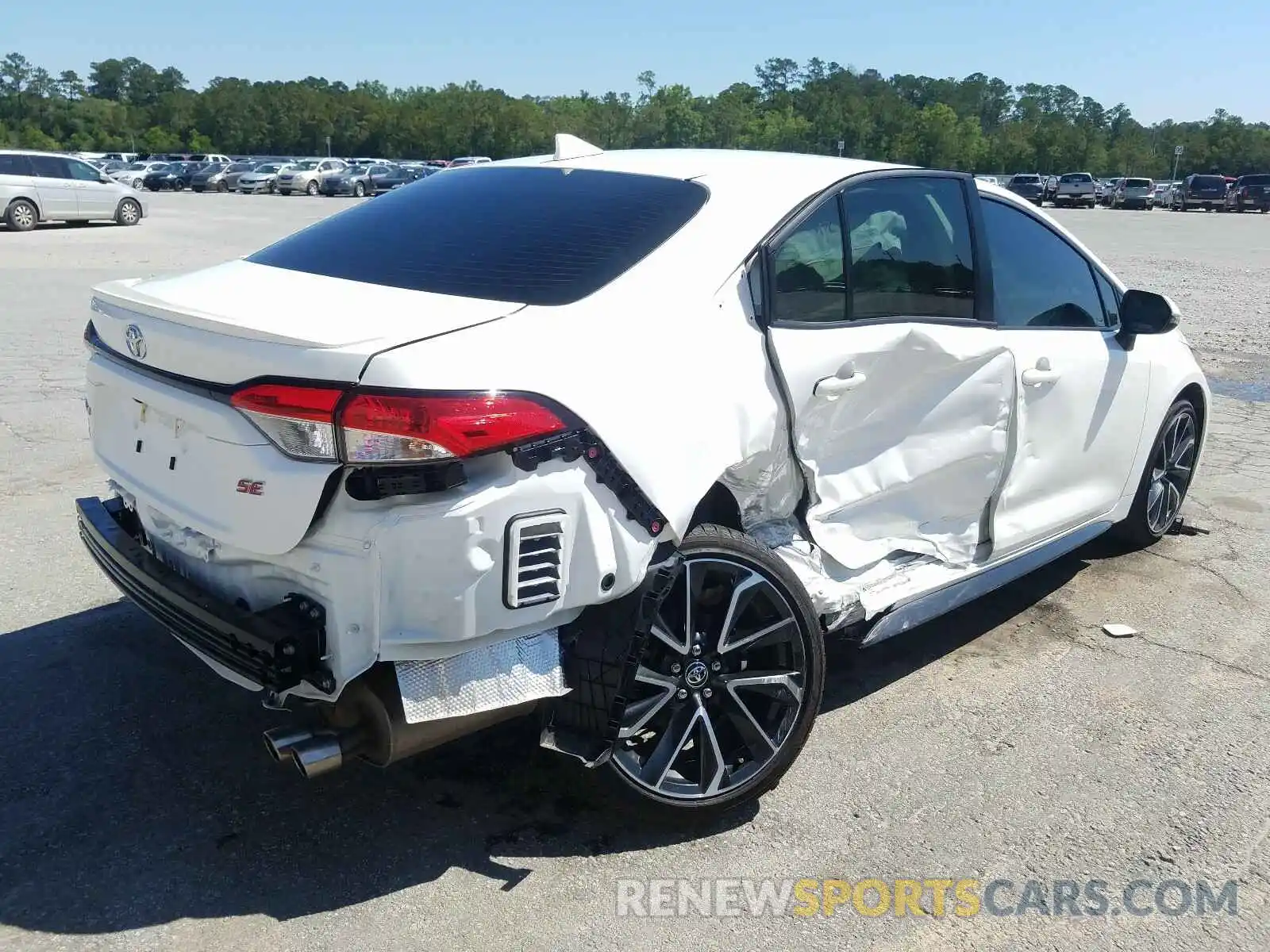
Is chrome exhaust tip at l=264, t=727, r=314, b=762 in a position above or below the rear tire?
below

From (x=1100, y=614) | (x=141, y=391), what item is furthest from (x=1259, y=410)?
(x=141, y=391)

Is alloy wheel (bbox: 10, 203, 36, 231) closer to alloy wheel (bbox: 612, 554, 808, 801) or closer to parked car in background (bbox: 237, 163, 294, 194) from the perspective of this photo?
alloy wheel (bbox: 612, 554, 808, 801)

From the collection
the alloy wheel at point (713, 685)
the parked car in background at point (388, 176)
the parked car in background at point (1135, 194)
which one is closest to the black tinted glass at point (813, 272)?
the alloy wheel at point (713, 685)

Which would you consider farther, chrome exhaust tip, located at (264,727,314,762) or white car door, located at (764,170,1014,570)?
white car door, located at (764,170,1014,570)

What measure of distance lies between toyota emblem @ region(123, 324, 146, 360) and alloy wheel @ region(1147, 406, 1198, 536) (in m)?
4.50

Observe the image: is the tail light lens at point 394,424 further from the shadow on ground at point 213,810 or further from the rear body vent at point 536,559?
the shadow on ground at point 213,810

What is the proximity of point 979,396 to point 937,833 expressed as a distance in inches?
60.9

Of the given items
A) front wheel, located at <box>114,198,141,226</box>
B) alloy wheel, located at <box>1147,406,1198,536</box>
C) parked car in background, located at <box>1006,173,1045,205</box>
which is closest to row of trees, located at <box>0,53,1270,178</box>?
parked car in background, located at <box>1006,173,1045,205</box>

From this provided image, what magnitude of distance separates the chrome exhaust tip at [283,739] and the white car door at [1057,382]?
2.65 m

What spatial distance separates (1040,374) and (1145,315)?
933mm

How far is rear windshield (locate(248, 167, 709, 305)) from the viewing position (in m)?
3.12

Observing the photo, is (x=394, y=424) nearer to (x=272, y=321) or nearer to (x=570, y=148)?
(x=272, y=321)

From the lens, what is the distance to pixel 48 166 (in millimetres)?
24828

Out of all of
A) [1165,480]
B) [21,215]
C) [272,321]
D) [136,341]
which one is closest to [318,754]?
[272,321]
